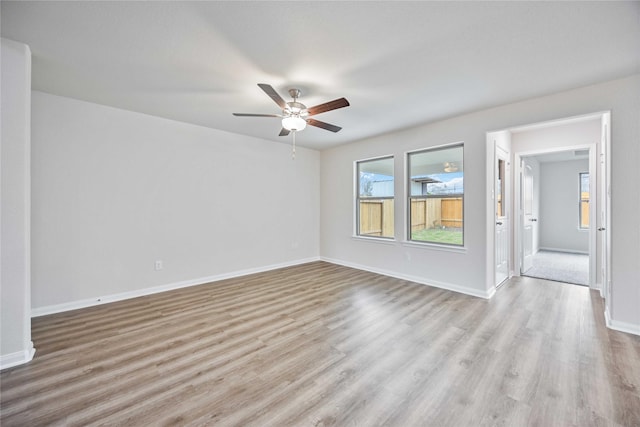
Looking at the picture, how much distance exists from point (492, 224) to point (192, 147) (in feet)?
15.4

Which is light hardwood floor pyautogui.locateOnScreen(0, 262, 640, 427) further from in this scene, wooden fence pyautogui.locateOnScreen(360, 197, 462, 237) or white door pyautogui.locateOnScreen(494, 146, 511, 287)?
wooden fence pyautogui.locateOnScreen(360, 197, 462, 237)

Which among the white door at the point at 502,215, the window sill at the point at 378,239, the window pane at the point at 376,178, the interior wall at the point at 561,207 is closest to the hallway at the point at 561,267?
the interior wall at the point at 561,207

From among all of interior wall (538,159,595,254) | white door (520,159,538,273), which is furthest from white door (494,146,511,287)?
interior wall (538,159,595,254)

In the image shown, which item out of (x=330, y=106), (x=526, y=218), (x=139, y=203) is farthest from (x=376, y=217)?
(x=139, y=203)

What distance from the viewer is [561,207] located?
6949mm

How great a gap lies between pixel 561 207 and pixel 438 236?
5334 mm

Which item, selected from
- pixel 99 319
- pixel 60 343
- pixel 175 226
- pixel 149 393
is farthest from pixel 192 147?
pixel 149 393

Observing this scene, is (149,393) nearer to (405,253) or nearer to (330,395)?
(330,395)

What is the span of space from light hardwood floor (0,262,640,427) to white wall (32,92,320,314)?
48 cm

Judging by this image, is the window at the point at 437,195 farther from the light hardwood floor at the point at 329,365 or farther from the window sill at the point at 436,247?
the light hardwood floor at the point at 329,365

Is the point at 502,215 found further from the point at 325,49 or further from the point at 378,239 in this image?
the point at 325,49

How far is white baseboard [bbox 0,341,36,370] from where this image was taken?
2.02 metres

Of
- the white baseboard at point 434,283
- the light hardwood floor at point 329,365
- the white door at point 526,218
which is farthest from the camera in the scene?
the white door at point 526,218

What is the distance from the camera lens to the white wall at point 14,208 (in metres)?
2.04
